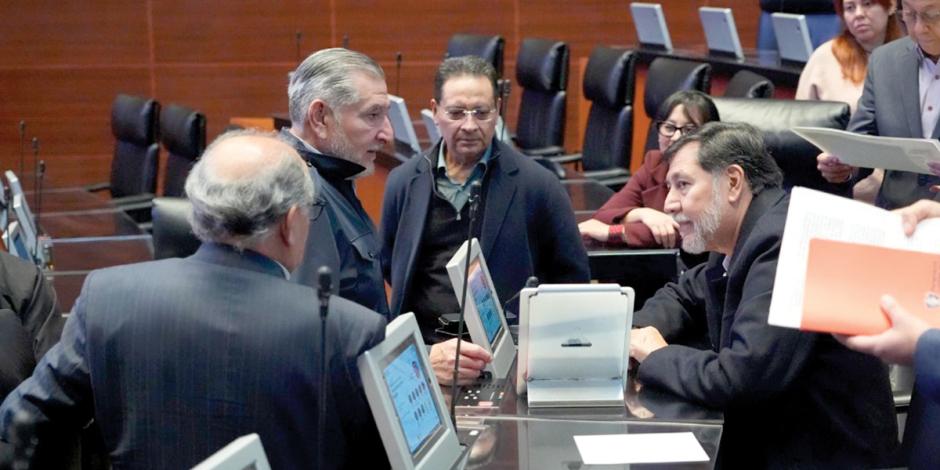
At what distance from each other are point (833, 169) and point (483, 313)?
1.23 meters

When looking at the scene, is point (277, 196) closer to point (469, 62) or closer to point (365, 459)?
point (365, 459)

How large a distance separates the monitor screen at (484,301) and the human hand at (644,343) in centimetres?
28

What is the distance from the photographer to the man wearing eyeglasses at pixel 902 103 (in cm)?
322

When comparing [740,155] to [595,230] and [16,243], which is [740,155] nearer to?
[595,230]

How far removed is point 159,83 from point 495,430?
6.61 m

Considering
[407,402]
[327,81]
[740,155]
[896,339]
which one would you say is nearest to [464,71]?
[327,81]

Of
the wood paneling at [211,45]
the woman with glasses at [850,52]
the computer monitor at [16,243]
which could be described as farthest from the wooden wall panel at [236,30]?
the computer monitor at [16,243]

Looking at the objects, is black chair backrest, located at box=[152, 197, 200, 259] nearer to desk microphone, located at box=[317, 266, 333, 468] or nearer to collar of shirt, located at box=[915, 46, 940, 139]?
desk microphone, located at box=[317, 266, 333, 468]

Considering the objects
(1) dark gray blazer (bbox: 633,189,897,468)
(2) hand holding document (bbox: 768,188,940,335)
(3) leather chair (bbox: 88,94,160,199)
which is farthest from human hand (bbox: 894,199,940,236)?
(3) leather chair (bbox: 88,94,160,199)

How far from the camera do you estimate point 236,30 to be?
27.7 feet

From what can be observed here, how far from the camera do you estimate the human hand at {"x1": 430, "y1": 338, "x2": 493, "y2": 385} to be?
2492mm

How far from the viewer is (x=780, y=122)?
3.75 metres

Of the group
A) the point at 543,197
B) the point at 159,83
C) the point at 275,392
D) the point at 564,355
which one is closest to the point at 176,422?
the point at 275,392

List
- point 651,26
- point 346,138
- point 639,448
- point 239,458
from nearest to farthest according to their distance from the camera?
point 239,458 → point 639,448 → point 346,138 → point 651,26
